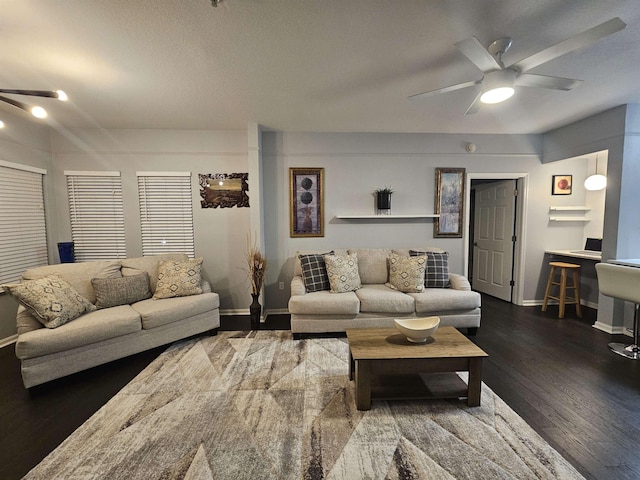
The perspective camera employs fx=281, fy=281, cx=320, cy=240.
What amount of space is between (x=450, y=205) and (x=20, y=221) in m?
5.80

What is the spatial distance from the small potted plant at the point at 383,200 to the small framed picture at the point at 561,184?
2619 mm

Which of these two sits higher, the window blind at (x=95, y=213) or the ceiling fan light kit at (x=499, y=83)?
the ceiling fan light kit at (x=499, y=83)

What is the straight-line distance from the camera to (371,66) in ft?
7.64

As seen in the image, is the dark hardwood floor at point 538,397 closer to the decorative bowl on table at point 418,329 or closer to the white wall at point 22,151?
the white wall at point 22,151

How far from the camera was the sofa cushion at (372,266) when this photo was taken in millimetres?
→ 3903

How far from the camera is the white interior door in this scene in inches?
181

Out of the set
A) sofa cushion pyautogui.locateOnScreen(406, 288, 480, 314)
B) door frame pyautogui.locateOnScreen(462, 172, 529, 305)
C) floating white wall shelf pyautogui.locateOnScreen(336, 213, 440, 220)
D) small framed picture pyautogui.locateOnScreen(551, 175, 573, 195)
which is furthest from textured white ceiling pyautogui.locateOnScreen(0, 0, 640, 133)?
sofa cushion pyautogui.locateOnScreen(406, 288, 480, 314)

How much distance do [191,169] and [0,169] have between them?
6.59 ft

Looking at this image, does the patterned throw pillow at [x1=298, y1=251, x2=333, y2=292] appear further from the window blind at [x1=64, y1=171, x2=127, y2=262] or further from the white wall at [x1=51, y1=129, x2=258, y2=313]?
the window blind at [x1=64, y1=171, x2=127, y2=262]

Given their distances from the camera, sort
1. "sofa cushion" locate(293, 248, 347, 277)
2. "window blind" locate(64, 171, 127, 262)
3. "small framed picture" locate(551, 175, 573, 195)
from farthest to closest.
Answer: "small framed picture" locate(551, 175, 573, 195)
"window blind" locate(64, 171, 127, 262)
"sofa cushion" locate(293, 248, 347, 277)

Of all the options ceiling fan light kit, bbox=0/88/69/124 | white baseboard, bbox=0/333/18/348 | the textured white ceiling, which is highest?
the textured white ceiling

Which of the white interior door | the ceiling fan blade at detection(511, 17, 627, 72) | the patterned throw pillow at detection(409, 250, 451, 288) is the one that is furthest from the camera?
the white interior door

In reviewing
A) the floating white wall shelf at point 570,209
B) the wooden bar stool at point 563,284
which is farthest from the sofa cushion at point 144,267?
the floating white wall shelf at point 570,209

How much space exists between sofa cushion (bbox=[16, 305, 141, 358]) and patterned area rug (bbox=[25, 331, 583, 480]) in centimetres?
52
